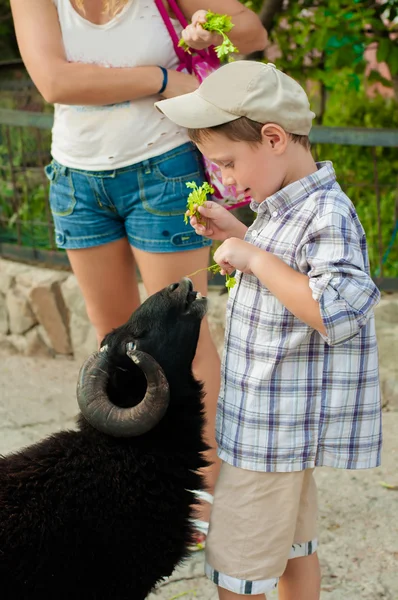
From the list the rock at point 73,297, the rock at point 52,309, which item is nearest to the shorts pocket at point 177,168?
the rock at point 73,297

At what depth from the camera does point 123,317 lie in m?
3.44

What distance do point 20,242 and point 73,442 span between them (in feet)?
11.7

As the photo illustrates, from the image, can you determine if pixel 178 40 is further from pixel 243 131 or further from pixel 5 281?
pixel 5 281

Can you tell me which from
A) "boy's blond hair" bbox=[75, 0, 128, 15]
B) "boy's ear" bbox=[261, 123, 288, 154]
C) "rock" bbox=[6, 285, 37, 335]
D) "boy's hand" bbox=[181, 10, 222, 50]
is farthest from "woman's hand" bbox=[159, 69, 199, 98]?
"rock" bbox=[6, 285, 37, 335]

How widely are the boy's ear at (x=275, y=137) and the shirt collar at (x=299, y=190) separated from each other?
0.34 ft

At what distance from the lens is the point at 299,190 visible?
2.30 m

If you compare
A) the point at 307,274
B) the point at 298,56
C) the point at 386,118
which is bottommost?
the point at 386,118

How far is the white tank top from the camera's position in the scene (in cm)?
303

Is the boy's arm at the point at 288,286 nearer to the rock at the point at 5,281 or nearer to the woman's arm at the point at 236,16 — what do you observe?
the woman's arm at the point at 236,16

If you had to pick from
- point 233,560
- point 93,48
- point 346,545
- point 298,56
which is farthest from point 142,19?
point 298,56

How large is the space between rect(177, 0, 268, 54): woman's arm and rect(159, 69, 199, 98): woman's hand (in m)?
0.22

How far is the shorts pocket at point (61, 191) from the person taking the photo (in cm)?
318

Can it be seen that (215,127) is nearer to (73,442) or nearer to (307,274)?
(307,274)

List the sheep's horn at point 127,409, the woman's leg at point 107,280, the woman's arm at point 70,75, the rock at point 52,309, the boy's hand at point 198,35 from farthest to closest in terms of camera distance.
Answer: the rock at point 52,309 < the woman's leg at point 107,280 < the woman's arm at point 70,75 < the boy's hand at point 198,35 < the sheep's horn at point 127,409
